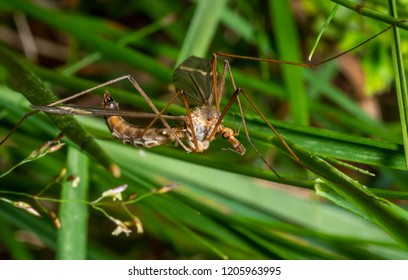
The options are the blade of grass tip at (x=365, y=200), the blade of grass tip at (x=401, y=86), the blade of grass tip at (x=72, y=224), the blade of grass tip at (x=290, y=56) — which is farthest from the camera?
the blade of grass tip at (x=290, y=56)

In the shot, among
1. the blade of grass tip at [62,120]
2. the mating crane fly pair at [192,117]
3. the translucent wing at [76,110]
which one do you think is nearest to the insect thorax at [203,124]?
the mating crane fly pair at [192,117]

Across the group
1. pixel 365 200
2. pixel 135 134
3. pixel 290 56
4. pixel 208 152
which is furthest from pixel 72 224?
pixel 208 152

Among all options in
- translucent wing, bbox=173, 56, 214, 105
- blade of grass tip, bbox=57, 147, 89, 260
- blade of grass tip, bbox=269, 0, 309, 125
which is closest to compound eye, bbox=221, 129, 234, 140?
translucent wing, bbox=173, 56, 214, 105

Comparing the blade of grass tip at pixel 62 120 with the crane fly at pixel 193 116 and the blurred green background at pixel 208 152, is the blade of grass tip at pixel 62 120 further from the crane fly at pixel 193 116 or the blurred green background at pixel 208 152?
the crane fly at pixel 193 116

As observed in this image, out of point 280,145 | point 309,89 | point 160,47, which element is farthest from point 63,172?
point 309,89

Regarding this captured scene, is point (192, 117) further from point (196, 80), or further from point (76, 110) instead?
point (76, 110)

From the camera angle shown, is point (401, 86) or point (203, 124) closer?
point (401, 86)

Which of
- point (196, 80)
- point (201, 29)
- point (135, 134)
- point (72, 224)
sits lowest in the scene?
point (72, 224)
